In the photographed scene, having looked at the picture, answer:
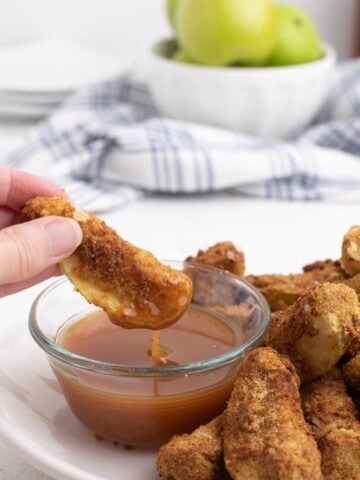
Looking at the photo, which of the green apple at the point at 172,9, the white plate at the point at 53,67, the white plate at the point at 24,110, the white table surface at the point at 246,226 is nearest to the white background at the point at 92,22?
the white plate at the point at 53,67

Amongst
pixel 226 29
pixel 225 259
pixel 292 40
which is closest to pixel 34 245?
pixel 225 259

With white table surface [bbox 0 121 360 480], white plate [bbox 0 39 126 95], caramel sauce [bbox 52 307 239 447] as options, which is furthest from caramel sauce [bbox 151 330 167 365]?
white plate [bbox 0 39 126 95]

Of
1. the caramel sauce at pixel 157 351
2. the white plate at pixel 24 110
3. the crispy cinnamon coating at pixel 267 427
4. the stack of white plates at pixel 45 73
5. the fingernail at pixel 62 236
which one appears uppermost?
the fingernail at pixel 62 236

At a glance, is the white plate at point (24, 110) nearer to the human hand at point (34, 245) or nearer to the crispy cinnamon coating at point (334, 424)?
the human hand at point (34, 245)

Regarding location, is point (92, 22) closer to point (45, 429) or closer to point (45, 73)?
point (45, 73)

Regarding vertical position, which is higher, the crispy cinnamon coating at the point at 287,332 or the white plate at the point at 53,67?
the crispy cinnamon coating at the point at 287,332

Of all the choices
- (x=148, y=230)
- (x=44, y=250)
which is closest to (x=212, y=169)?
(x=148, y=230)
